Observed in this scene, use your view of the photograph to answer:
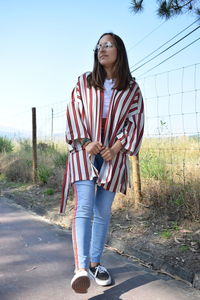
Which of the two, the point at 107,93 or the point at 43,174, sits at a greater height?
the point at 107,93

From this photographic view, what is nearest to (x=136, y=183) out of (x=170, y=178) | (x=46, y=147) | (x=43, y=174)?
(x=170, y=178)

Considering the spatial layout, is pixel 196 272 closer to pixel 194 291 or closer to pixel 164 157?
pixel 194 291

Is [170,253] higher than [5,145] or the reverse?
the reverse

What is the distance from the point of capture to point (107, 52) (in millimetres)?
2746

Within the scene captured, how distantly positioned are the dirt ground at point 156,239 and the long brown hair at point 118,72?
1.68 metres

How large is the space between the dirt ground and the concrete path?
5.1 inches

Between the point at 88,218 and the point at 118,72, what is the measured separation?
117cm

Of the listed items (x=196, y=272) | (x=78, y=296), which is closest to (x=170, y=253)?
(x=196, y=272)

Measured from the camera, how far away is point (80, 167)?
2602 mm

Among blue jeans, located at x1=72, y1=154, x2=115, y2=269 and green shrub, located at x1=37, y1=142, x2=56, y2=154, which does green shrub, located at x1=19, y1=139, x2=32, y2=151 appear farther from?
blue jeans, located at x1=72, y1=154, x2=115, y2=269

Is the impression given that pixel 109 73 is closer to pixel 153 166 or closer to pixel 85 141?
pixel 85 141

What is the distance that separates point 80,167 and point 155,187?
228 centimetres

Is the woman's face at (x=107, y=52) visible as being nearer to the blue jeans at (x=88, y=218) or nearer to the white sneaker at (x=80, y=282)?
the blue jeans at (x=88, y=218)

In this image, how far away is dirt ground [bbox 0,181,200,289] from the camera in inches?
123
